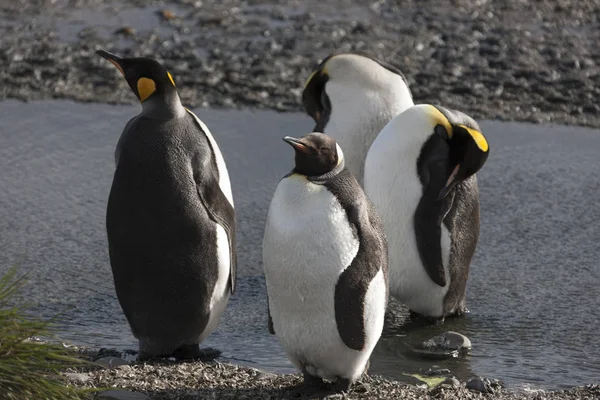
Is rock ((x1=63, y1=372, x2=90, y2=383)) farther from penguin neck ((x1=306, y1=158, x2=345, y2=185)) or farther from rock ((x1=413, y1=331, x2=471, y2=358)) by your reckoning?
rock ((x1=413, y1=331, x2=471, y2=358))

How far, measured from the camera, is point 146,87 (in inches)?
217

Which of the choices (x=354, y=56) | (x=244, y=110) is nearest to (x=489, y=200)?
(x=354, y=56)

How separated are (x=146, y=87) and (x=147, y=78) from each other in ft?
0.14

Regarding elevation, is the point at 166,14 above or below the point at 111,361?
above

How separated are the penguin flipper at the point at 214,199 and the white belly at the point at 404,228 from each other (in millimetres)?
1102

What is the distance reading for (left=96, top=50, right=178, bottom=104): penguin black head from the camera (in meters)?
5.48

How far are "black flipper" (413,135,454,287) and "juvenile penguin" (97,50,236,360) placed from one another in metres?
1.24

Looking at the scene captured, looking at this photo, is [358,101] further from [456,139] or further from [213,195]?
[213,195]

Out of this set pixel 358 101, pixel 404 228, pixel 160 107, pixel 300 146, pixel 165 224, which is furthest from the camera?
pixel 358 101

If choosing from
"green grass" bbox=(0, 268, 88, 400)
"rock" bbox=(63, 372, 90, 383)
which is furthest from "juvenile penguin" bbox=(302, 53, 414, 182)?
"green grass" bbox=(0, 268, 88, 400)

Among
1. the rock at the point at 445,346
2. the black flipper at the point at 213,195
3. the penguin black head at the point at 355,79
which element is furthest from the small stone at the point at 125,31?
the rock at the point at 445,346

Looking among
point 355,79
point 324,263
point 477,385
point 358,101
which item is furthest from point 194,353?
point 355,79

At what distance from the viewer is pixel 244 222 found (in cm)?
752

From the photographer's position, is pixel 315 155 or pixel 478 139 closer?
pixel 315 155
